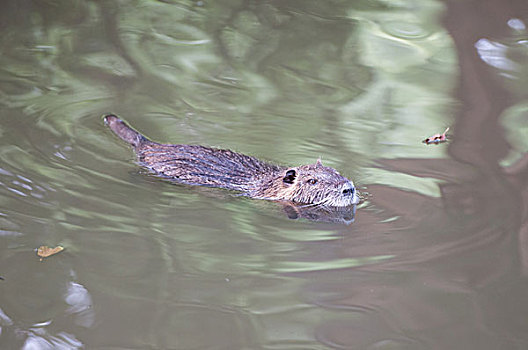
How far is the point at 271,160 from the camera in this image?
508 cm

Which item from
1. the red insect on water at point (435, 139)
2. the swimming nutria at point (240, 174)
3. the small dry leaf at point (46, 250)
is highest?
the small dry leaf at point (46, 250)

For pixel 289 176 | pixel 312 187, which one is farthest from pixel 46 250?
pixel 312 187

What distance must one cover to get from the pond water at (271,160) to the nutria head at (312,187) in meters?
0.12

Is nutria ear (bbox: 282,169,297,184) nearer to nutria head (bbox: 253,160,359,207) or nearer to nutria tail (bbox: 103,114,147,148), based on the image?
nutria head (bbox: 253,160,359,207)

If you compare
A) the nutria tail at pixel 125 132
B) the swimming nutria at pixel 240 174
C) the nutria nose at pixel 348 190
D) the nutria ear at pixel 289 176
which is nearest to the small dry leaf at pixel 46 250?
the swimming nutria at pixel 240 174

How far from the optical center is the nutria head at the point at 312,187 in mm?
4289

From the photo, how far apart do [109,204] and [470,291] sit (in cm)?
210

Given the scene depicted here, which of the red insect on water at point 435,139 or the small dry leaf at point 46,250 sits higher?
the small dry leaf at point 46,250

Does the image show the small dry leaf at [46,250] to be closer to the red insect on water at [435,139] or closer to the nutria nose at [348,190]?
the nutria nose at [348,190]

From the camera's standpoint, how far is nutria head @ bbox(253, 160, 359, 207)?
4.29 meters

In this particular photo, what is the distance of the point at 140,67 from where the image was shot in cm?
620

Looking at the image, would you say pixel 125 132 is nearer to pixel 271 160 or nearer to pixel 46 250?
pixel 271 160

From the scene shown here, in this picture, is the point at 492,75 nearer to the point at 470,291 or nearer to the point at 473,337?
the point at 470,291

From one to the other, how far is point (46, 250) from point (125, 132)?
1495 mm
